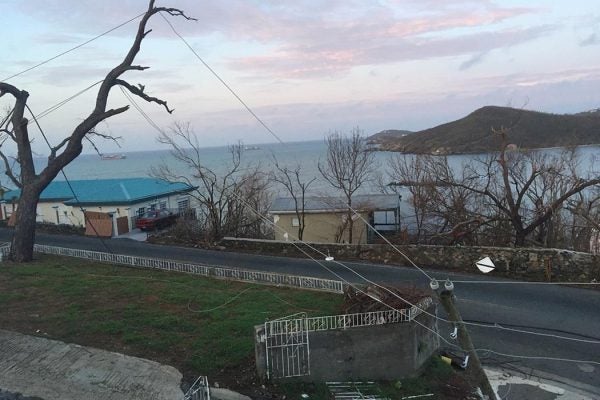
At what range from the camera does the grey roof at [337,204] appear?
1176 inches

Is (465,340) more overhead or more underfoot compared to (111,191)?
more underfoot

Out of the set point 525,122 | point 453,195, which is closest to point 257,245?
point 453,195

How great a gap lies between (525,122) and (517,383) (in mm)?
60643

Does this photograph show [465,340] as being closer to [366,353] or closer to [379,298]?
[366,353]

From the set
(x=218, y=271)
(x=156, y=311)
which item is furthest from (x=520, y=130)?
(x=156, y=311)

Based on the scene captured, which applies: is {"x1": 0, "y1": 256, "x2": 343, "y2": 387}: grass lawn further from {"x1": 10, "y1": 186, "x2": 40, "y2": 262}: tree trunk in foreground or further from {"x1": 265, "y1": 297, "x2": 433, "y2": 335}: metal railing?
{"x1": 10, "y1": 186, "x2": 40, "y2": 262}: tree trunk in foreground

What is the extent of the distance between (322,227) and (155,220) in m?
11.1

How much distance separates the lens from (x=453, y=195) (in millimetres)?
29172

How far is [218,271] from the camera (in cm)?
1798

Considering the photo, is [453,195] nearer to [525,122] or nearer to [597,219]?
[597,219]

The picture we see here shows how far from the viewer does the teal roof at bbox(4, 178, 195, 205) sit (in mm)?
34406

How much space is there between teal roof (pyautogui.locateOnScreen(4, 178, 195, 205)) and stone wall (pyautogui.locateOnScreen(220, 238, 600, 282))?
50.3 feet

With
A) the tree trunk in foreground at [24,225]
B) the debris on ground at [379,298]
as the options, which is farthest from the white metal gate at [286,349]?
the tree trunk in foreground at [24,225]

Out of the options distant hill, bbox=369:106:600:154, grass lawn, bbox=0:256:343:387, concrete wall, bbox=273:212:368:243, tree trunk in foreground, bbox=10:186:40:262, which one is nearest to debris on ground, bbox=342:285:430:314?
grass lawn, bbox=0:256:343:387
